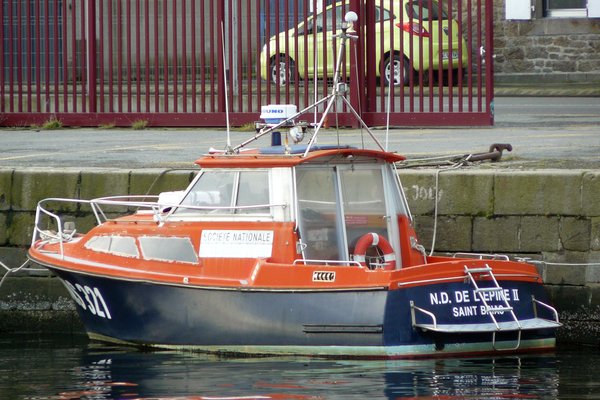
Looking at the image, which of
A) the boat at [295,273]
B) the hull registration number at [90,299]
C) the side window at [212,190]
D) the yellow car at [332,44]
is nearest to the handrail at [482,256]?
the boat at [295,273]

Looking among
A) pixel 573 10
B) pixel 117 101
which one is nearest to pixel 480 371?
pixel 117 101

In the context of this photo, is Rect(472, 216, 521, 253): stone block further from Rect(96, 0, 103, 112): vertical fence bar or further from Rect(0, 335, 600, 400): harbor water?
Rect(96, 0, 103, 112): vertical fence bar

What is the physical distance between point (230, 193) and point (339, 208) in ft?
2.77

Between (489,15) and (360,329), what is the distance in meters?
7.05

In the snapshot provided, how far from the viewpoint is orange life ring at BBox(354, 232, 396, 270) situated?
10500 mm

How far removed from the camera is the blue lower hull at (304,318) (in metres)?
9.95

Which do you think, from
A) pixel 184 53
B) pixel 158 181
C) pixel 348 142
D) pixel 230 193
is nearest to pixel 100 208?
pixel 158 181

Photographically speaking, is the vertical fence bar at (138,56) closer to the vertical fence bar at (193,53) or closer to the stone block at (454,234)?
the vertical fence bar at (193,53)

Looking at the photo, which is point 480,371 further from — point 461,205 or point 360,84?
point 360,84

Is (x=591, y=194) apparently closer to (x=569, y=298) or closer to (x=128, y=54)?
(x=569, y=298)

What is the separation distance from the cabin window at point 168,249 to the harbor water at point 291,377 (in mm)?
A: 750

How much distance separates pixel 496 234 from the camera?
11422mm

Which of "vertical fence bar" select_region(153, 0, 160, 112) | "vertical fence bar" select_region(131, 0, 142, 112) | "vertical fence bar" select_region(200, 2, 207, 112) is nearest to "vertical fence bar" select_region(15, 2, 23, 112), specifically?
"vertical fence bar" select_region(131, 0, 142, 112)

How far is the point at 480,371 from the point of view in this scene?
32.3ft
